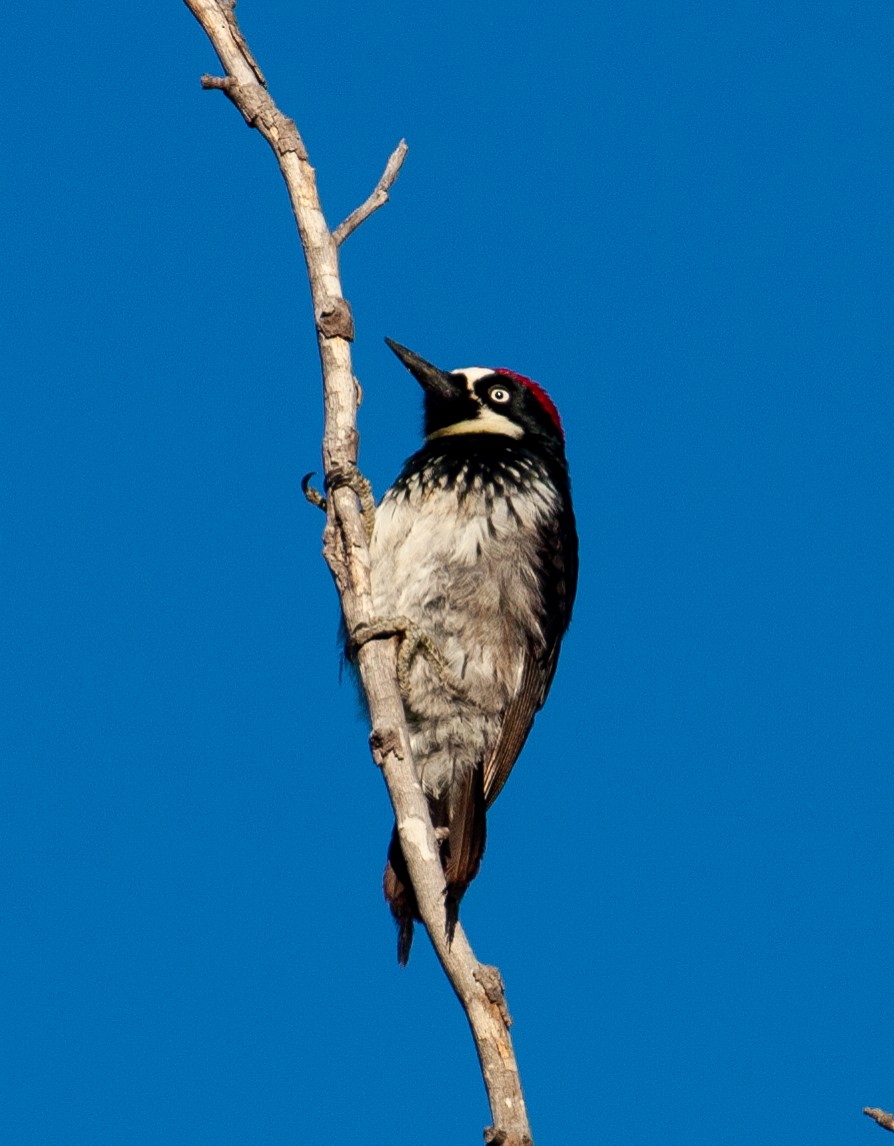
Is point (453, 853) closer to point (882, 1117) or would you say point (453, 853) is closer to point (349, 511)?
point (349, 511)

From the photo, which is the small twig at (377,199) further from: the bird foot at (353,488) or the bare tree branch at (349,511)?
the bird foot at (353,488)

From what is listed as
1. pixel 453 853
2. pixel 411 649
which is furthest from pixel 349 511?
pixel 453 853

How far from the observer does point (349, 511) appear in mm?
4449

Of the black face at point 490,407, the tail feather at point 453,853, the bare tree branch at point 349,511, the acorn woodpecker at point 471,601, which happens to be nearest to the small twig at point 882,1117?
the bare tree branch at point 349,511

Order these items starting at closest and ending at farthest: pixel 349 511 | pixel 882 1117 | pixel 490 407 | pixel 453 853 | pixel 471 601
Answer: pixel 882 1117 < pixel 349 511 < pixel 453 853 < pixel 471 601 < pixel 490 407

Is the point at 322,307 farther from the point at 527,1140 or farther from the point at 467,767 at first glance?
the point at 527,1140

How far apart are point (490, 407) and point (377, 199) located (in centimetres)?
157

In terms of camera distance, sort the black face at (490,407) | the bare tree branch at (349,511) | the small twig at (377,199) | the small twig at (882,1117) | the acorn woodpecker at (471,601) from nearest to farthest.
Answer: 1. the small twig at (882,1117)
2. the bare tree branch at (349,511)
3. the small twig at (377,199)
4. the acorn woodpecker at (471,601)
5. the black face at (490,407)

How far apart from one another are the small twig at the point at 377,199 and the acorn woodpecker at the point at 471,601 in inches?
44.8

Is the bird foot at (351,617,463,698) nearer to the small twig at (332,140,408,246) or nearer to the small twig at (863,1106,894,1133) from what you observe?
the small twig at (332,140,408,246)

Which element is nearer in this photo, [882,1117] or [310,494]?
[882,1117]

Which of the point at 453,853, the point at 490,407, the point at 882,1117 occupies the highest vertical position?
the point at 490,407

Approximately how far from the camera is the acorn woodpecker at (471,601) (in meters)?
5.37

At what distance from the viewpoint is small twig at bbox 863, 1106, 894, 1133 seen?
2857 millimetres
